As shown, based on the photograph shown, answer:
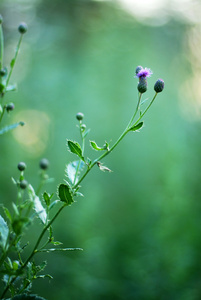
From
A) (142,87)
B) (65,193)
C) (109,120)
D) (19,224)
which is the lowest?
(19,224)

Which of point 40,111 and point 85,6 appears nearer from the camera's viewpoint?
point 40,111

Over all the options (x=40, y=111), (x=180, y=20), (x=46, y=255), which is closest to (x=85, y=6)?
(x=180, y=20)

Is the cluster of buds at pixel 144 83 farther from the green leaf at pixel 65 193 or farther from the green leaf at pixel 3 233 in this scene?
the green leaf at pixel 3 233

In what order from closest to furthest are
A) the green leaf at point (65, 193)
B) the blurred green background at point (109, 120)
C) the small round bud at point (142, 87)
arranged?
the green leaf at point (65, 193) < the small round bud at point (142, 87) < the blurred green background at point (109, 120)

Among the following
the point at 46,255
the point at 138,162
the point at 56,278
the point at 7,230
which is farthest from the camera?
the point at 138,162

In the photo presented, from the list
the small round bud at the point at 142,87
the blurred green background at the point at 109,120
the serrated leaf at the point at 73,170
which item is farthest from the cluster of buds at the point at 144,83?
the blurred green background at the point at 109,120

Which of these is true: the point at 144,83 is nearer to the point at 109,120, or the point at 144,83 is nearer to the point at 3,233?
the point at 3,233

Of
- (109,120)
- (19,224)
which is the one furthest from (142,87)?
(109,120)

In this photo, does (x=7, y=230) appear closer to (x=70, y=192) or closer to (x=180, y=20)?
(x=70, y=192)
